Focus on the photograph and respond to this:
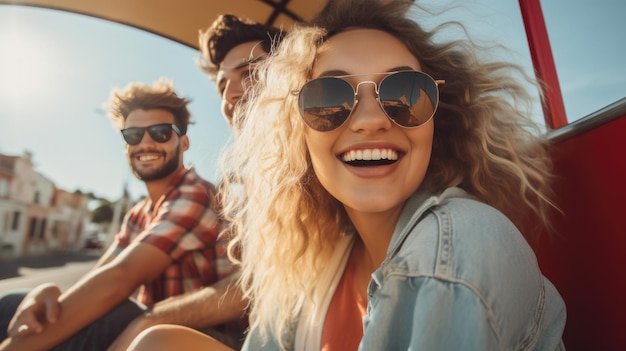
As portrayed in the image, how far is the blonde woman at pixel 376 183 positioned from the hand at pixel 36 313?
1.74ft

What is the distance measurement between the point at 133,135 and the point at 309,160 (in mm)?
1196

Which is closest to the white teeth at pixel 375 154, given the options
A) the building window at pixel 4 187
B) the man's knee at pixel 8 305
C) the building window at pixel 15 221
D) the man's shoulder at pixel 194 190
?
the man's shoulder at pixel 194 190

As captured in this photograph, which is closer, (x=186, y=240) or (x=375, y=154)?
(x=375, y=154)

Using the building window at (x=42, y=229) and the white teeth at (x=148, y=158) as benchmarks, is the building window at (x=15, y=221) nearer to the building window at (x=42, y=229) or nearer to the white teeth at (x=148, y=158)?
the building window at (x=42, y=229)

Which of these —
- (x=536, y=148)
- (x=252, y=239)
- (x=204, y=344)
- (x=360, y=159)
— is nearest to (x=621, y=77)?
(x=536, y=148)

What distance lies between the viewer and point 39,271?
4.53m

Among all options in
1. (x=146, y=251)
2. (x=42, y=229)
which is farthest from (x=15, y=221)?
(x=146, y=251)

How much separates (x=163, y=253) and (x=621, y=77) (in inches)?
64.6

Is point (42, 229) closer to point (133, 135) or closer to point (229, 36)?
point (133, 135)

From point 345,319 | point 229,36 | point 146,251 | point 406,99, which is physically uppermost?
point 229,36

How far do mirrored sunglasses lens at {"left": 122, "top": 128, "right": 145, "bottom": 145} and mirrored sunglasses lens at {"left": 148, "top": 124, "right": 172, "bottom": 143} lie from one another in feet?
0.17

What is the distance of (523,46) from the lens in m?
1.33

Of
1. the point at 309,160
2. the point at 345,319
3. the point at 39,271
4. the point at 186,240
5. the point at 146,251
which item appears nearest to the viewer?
the point at 345,319

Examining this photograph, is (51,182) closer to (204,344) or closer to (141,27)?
(141,27)
